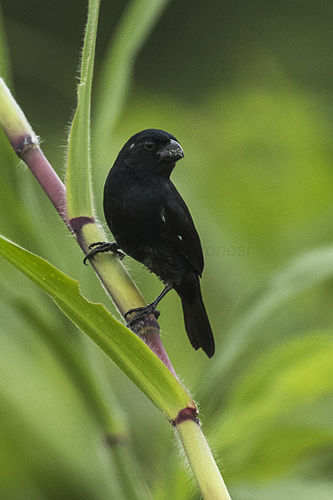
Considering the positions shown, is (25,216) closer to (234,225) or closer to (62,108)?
(234,225)

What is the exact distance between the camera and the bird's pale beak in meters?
1.33

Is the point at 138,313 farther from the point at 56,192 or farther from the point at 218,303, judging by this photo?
the point at 218,303

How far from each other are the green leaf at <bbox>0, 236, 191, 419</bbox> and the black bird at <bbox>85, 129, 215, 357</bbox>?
58cm

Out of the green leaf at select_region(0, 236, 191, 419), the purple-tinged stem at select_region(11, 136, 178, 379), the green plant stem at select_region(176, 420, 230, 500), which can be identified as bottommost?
the green plant stem at select_region(176, 420, 230, 500)

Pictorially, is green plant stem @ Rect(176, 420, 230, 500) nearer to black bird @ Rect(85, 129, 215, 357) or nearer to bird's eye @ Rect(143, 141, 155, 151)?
black bird @ Rect(85, 129, 215, 357)

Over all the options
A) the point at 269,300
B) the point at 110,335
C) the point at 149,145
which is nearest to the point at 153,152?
the point at 149,145

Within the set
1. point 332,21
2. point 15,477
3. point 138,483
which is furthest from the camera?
point 332,21

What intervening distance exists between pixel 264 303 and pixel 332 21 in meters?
2.51

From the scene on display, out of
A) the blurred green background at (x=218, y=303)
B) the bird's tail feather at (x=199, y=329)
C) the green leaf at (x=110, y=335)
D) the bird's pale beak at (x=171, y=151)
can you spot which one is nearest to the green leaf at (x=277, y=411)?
the blurred green background at (x=218, y=303)

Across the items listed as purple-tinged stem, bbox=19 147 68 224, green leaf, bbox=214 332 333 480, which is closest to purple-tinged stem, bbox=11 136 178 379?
purple-tinged stem, bbox=19 147 68 224

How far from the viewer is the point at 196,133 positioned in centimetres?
218

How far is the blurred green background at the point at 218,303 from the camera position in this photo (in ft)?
3.11

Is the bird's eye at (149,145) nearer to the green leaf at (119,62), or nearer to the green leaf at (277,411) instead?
the green leaf at (119,62)

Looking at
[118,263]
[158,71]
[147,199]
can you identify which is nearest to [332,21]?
[158,71]
